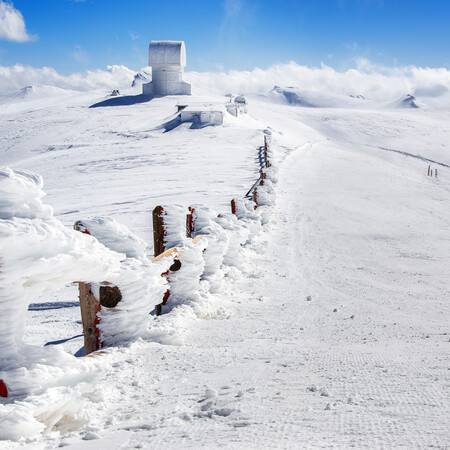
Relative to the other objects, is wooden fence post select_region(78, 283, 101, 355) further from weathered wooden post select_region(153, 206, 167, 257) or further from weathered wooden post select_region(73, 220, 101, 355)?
weathered wooden post select_region(153, 206, 167, 257)

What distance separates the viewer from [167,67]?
48.7 meters

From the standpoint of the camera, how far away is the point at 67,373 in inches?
106

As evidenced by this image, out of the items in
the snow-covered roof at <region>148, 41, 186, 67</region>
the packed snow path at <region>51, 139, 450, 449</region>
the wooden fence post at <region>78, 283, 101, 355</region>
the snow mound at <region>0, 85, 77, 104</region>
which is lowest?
the packed snow path at <region>51, 139, 450, 449</region>

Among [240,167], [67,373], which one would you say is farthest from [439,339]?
[240,167]

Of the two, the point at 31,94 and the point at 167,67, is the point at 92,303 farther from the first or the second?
the point at 31,94

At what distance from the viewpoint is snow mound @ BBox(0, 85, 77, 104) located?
259 ft

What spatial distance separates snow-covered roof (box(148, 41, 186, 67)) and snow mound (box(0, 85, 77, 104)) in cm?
3289

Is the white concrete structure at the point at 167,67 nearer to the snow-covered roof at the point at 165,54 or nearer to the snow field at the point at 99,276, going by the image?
the snow-covered roof at the point at 165,54

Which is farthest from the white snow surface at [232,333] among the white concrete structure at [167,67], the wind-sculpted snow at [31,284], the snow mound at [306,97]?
the snow mound at [306,97]

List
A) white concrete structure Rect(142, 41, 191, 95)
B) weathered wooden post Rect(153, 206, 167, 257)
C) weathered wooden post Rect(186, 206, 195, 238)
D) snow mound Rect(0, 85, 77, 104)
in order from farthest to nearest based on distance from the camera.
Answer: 1. snow mound Rect(0, 85, 77, 104)
2. white concrete structure Rect(142, 41, 191, 95)
3. weathered wooden post Rect(186, 206, 195, 238)
4. weathered wooden post Rect(153, 206, 167, 257)

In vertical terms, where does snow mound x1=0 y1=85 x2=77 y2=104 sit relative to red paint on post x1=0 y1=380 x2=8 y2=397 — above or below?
above

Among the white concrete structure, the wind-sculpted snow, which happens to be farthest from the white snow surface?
the white concrete structure

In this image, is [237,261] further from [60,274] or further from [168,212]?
[60,274]

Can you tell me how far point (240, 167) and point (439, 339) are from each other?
50.8 ft
